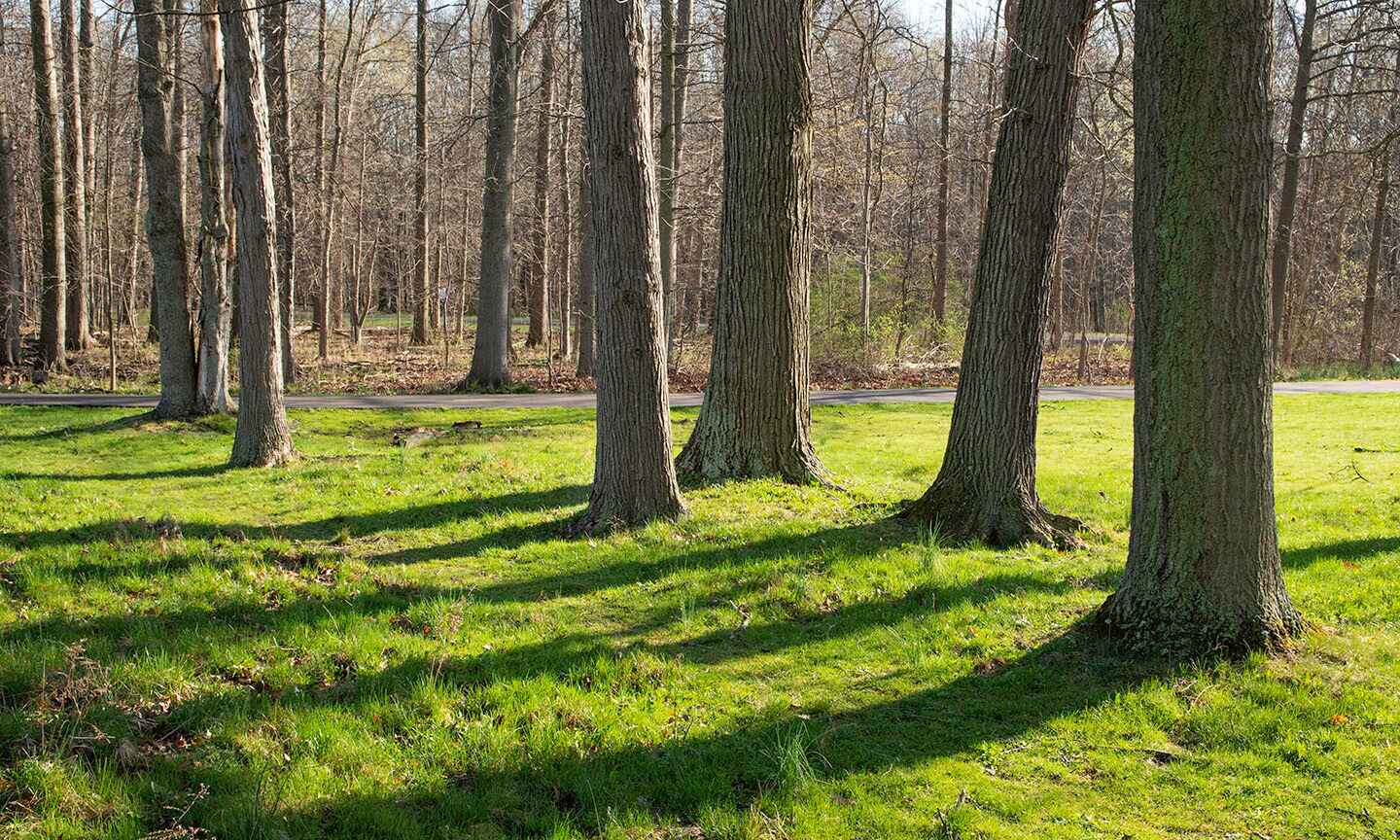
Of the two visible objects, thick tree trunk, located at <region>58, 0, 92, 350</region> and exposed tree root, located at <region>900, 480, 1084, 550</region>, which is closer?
exposed tree root, located at <region>900, 480, 1084, 550</region>

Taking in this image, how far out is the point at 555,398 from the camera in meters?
20.0

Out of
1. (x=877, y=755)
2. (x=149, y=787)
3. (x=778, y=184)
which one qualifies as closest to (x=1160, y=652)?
(x=877, y=755)

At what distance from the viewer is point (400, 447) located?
13094 millimetres

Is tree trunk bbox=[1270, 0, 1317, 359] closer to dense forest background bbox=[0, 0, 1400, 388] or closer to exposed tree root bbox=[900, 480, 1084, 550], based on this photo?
dense forest background bbox=[0, 0, 1400, 388]

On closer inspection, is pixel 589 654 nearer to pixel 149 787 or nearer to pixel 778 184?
pixel 149 787

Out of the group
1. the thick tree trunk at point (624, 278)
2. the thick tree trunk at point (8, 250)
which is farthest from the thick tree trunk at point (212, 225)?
the thick tree trunk at point (8, 250)

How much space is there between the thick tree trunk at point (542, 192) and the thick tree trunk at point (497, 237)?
2.80ft

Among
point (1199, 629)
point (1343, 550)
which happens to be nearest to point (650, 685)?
point (1199, 629)

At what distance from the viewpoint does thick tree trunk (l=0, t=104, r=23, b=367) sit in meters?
22.5

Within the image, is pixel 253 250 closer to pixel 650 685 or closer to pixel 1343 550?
pixel 650 685

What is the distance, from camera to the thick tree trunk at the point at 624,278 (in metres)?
7.92

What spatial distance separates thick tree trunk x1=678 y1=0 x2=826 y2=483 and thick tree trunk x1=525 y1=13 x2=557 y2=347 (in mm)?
7805

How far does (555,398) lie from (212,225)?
7939 millimetres

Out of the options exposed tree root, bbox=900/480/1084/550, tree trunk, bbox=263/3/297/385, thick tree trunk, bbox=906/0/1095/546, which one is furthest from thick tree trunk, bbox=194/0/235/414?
exposed tree root, bbox=900/480/1084/550
